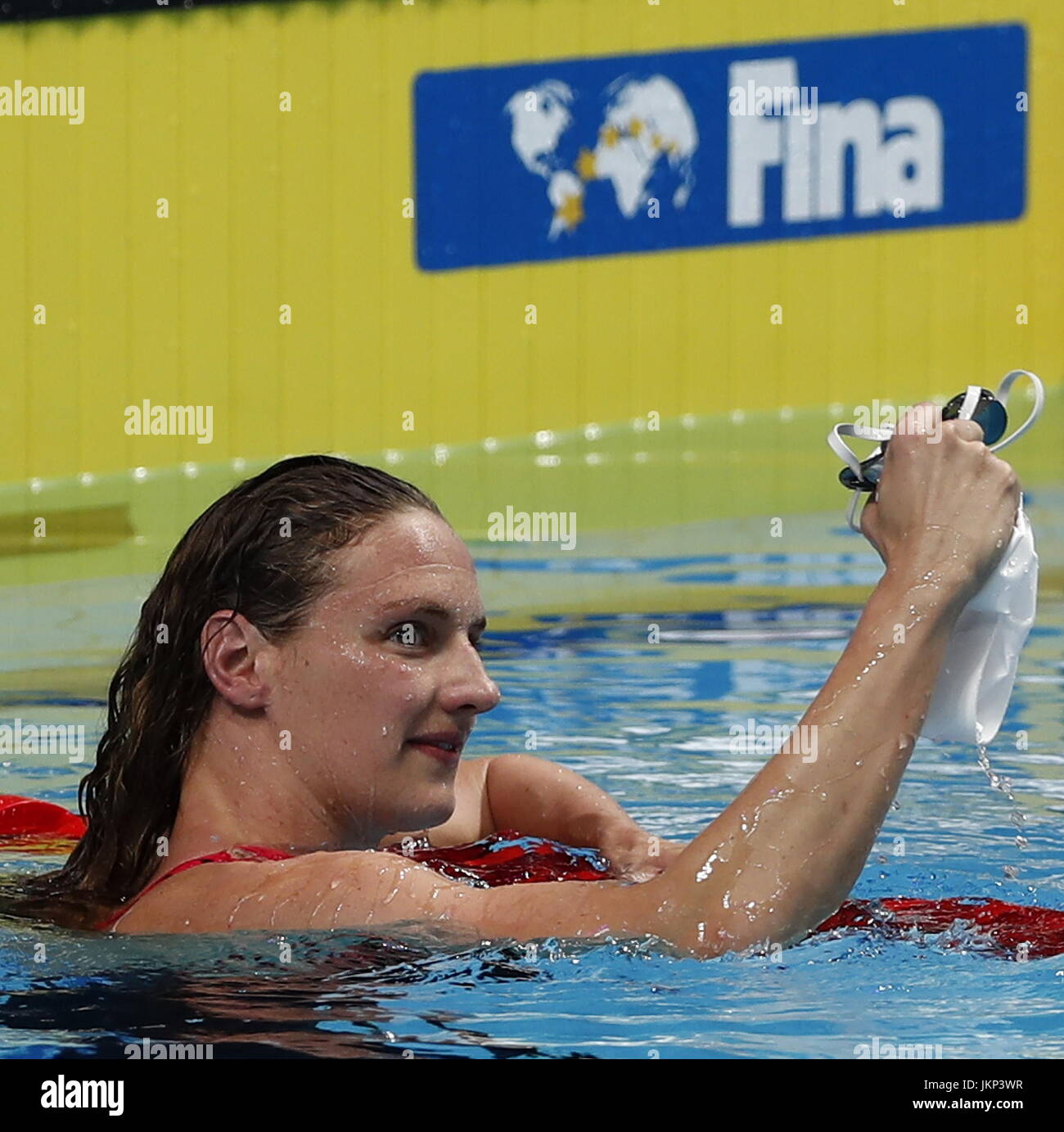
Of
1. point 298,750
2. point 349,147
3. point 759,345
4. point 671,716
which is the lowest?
point 671,716

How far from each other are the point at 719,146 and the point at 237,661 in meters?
7.46

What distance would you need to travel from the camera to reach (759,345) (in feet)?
34.1

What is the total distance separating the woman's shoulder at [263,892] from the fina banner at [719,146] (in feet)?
22.8

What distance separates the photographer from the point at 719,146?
10141 mm

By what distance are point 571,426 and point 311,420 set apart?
1.27m

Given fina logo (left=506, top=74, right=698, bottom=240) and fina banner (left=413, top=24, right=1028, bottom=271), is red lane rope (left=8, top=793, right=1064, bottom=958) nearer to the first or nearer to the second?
fina banner (left=413, top=24, right=1028, bottom=271)
